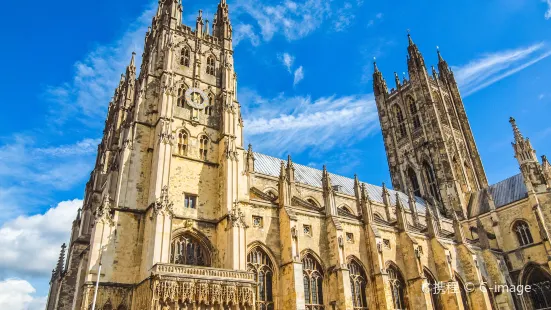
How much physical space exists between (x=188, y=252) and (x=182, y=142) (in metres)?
8.06

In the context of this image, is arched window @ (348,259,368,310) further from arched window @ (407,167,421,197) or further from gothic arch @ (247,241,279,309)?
arched window @ (407,167,421,197)

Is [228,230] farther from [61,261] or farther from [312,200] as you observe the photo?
[61,261]

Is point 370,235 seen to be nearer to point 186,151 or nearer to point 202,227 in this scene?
point 202,227

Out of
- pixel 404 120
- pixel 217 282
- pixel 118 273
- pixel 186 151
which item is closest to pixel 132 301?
pixel 118 273

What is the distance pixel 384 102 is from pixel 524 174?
2606 centimetres

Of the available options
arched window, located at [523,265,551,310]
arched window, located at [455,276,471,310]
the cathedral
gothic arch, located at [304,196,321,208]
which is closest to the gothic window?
the cathedral

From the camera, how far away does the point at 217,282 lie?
22672mm

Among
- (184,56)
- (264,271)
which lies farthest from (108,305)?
(184,56)

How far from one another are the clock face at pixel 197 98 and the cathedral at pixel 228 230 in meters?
0.11

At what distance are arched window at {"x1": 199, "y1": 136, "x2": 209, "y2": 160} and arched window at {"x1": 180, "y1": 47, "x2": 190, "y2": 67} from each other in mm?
7329

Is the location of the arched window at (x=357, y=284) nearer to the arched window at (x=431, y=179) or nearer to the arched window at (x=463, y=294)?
the arched window at (x=463, y=294)

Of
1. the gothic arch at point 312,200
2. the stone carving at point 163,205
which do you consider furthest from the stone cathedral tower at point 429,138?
the stone carving at point 163,205

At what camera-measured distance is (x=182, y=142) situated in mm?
29391

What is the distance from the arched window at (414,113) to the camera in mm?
61537
